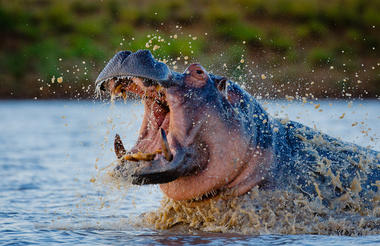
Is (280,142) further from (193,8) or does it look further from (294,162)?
(193,8)

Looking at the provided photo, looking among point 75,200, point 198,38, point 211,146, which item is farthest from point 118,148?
point 198,38

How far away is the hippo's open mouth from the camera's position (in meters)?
4.56

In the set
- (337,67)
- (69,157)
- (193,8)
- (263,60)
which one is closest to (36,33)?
(193,8)

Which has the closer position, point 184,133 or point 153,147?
point 184,133

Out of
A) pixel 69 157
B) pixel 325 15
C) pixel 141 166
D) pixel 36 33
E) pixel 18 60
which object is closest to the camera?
pixel 141 166

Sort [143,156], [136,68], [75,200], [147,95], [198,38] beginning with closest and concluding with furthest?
1. [136,68]
2. [143,156]
3. [147,95]
4. [75,200]
5. [198,38]

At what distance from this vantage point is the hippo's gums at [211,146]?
465cm

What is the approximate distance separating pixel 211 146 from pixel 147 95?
0.57 metres

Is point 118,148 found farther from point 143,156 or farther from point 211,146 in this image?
point 211,146

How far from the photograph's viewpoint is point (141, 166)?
466 cm

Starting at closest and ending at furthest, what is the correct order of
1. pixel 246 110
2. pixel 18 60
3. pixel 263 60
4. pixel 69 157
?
pixel 246 110 → pixel 69 157 → pixel 263 60 → pixel 18 60

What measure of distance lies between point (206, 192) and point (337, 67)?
75.3ft

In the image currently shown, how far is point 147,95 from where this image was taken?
16.2ft

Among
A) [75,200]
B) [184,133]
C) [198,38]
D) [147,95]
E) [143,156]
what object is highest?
[198,38]
